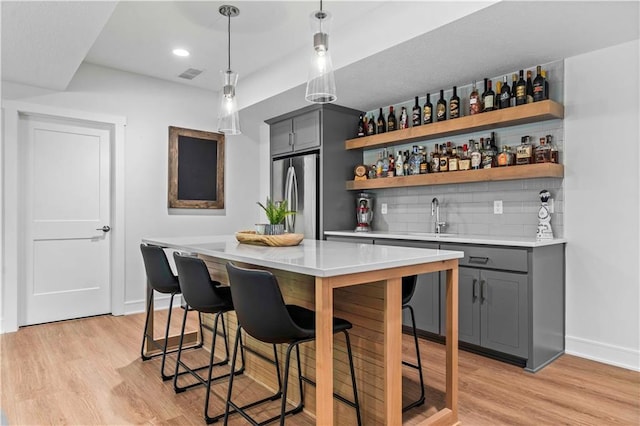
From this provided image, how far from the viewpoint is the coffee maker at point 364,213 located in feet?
14.8

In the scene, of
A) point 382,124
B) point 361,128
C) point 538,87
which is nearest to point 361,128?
point 361,128

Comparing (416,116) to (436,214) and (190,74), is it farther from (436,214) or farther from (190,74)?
(190,74)

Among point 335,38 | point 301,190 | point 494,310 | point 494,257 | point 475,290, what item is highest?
point 335,38

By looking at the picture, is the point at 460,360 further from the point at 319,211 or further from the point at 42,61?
the point at 42,61

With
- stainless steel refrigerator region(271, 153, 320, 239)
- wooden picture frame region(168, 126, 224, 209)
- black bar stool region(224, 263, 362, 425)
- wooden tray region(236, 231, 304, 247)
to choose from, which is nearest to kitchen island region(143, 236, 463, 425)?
black bar stool region(224, 263, 362, 425)

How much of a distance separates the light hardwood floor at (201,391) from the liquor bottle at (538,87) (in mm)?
1996

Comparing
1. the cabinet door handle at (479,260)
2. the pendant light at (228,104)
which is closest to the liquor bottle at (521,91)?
the cabinet door handle at (479,260)

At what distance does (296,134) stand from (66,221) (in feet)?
8.66

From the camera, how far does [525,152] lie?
3.24 m

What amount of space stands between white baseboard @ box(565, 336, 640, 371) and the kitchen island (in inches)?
62.3

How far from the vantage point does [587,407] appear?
7.39ft

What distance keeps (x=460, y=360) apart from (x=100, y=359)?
2.69 metres

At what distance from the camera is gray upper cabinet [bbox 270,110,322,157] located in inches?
178

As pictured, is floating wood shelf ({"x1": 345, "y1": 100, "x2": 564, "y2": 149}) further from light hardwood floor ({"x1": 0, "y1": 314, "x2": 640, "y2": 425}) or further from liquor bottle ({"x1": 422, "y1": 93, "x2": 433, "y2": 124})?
light hardwood floor ({"x1": 0, "y1": 314, "x2": 640, "y2": 425})
